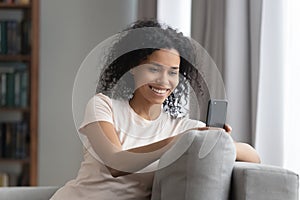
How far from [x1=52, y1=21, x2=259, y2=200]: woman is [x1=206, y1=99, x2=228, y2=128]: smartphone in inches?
1.1

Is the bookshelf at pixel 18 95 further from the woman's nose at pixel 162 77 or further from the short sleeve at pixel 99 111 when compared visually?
the woman's nose at pixel 162 77

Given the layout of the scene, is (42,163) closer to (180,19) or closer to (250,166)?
(180,19)

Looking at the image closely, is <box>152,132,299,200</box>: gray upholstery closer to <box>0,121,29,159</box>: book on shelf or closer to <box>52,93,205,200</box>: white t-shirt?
<box>52,93,205,200</box>: white t-shirt

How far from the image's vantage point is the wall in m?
3.93

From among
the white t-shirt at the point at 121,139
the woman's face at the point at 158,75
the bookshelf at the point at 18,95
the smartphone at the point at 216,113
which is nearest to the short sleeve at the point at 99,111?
the white t-shirt at the point at 121,139

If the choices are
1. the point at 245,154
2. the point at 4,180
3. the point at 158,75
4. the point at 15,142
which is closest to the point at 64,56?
the point at 15,142

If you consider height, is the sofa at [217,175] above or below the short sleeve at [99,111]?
below

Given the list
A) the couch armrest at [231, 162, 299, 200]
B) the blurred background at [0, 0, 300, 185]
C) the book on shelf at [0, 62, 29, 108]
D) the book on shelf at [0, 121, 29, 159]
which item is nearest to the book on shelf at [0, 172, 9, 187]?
the book on shelf at [0, 121, 29, 159]

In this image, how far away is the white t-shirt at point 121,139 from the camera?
1718mm

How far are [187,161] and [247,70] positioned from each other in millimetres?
1187

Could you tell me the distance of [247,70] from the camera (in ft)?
8.86

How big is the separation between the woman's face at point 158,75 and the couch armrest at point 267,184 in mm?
261

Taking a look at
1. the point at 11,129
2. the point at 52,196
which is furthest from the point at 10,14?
the point at 52,196

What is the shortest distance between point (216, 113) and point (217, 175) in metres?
0.18
